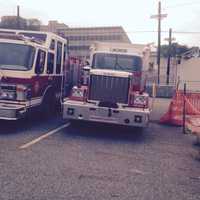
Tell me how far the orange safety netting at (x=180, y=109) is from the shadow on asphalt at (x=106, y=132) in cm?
179

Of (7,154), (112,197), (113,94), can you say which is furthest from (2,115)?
(112,197)

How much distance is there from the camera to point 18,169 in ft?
20.1

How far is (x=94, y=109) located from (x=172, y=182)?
12.7 ft

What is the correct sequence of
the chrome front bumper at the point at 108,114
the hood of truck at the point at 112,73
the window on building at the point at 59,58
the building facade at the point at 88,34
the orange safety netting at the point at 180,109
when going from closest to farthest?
the chrome front bumper at the point at 108,114, the hood of truck at the point at 112,73, the window on building at the point at 59,58, the orange safety netting at the point at 180,109, the building facade at the point at 88,34

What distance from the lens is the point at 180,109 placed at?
1283 cm

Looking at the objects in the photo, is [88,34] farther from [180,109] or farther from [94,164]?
[94,164]

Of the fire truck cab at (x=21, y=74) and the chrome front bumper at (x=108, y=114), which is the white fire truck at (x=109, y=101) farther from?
the fire truck cab at (x=21, y=74)

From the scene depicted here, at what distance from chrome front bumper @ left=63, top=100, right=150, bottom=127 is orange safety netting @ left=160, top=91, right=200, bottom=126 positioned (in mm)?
3494

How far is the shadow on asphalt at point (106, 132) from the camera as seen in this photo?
9.59 m

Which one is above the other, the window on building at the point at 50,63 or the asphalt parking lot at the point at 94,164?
the window on building at the point at 50,63

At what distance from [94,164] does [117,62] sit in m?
4.52

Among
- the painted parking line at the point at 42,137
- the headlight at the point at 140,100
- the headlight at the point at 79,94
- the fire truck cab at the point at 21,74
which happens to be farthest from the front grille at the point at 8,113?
the headlight at the point at 140,100

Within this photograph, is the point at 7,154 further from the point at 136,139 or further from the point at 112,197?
the point at 136,139

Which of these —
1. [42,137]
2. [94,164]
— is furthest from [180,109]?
[94,164]
